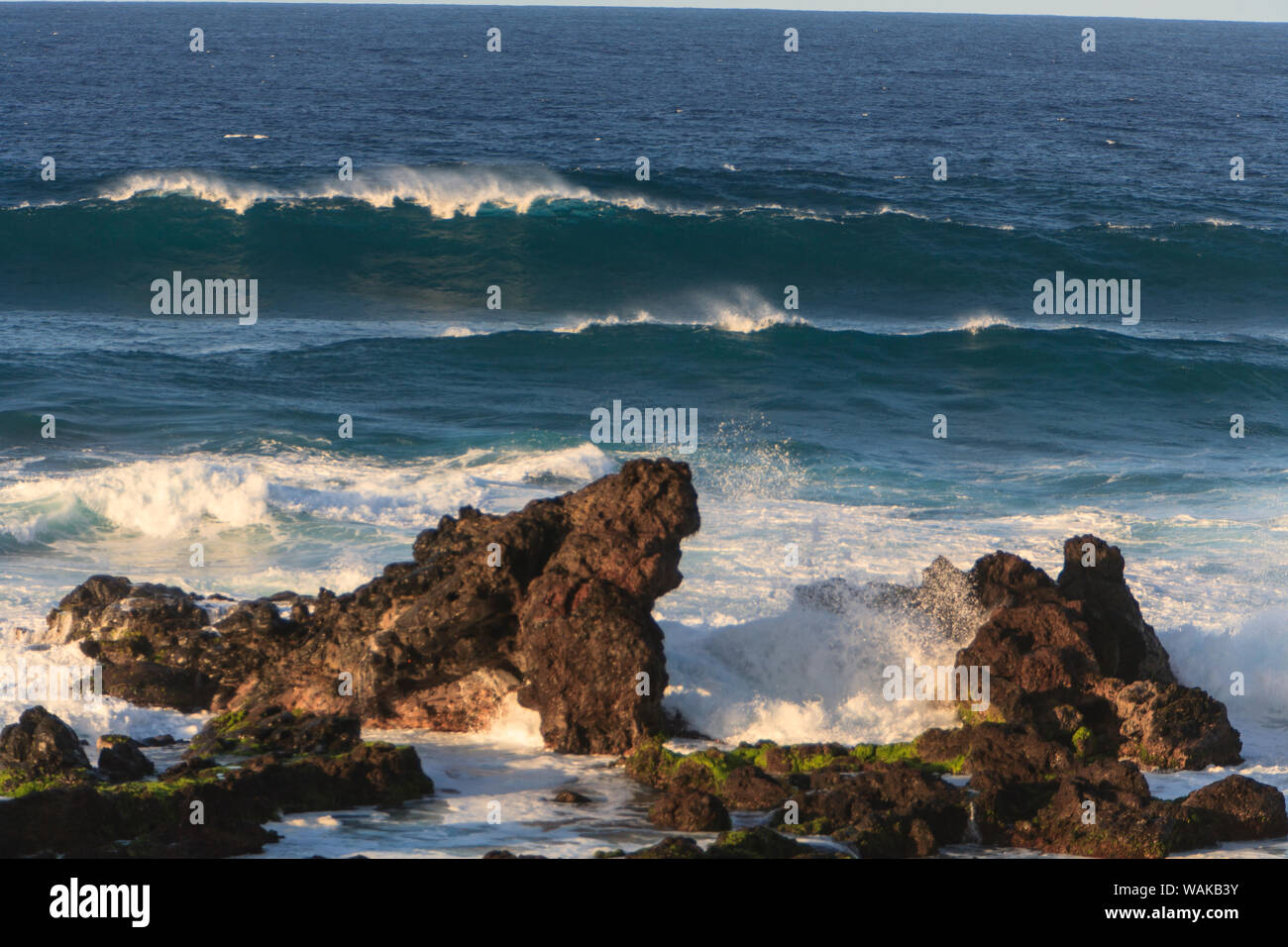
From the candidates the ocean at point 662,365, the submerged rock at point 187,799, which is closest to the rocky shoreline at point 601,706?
the submerged rock at point 187,799

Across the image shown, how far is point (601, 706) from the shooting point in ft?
34.2

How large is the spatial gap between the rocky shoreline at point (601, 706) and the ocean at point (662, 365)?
1.10 feet

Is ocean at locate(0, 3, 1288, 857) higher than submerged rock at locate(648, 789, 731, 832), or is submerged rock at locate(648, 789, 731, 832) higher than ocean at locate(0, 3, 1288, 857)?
ocean at locate(0, 3, 1288, 857)

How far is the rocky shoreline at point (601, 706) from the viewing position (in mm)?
8445

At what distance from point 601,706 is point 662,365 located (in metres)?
18.6

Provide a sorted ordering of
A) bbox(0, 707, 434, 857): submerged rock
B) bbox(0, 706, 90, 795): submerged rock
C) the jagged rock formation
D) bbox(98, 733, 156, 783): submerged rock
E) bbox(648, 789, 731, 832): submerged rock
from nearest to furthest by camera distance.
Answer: bbox(0, 707, 434, 857): submerged rock
bbox(648, 789, 731, 832): submerged rock
bbox(0, 706, 90, 795): submerged rock
bbox(98, 733, 156, 783): submerged rock
the jagged rock formation

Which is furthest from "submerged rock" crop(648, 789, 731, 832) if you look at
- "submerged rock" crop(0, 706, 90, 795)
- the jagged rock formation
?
"submerged rock" crop(0, 706, 90, 795)

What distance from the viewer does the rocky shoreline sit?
845cm

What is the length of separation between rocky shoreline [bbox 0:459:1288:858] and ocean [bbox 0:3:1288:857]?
33 centimetres

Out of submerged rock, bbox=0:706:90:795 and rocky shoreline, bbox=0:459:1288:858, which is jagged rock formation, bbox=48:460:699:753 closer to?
rocky shoreline, bbox=0:459:1288:858

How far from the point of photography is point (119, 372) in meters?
25.2

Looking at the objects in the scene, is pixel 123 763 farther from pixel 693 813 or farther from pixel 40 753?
pixel 693 813

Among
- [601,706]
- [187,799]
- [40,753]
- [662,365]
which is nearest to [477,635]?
[601,706]
